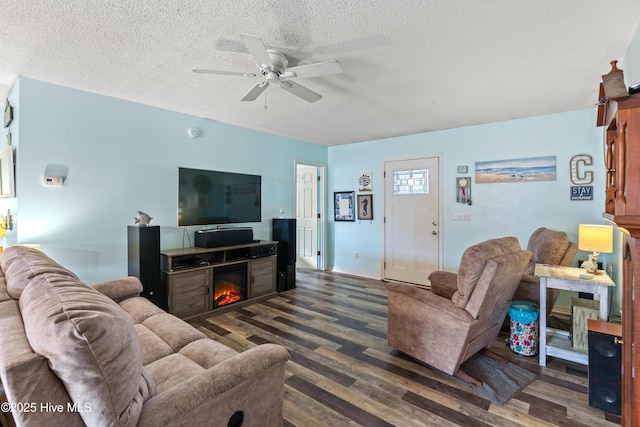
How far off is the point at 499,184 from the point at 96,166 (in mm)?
4914

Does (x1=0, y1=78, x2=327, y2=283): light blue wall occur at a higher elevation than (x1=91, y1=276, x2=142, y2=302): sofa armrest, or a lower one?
higher

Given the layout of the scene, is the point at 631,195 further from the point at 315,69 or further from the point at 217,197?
the point at 217,197

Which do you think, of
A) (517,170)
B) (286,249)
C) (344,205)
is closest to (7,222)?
(286,249)

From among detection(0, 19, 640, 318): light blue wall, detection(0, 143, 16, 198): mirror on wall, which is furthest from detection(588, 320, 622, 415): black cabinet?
detection(0, 143, 16, 198): mirror on wall

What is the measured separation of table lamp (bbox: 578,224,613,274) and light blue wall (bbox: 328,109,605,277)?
→ 1.17 meters

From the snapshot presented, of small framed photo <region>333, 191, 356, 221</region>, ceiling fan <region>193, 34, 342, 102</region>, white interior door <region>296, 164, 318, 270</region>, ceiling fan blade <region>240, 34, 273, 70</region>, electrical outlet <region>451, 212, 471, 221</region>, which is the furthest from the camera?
white interior door <region>296, 164, 318, 270</region>

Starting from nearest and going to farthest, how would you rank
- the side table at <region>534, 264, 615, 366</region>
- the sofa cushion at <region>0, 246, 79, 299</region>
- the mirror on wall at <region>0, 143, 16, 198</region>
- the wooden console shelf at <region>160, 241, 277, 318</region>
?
the sofa cushion at <region>0, 246, 79, 299</region> < the side table at <region>534, 264, 615, 366</region> < the mirror on wall at <region>0, 143, 16, 198</region> < the wooden console shelf at <region>160, 241, 277, 318</region>

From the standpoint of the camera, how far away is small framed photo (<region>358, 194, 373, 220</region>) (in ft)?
17.4

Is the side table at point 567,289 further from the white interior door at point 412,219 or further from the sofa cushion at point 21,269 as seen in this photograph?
the sofa cushion at point 21,269

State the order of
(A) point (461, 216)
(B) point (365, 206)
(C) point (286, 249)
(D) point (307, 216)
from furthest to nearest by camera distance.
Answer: (D) point (307, 216)
(B) point (365, 206)
(C) point (286, 249)
(A) point (461, 216)

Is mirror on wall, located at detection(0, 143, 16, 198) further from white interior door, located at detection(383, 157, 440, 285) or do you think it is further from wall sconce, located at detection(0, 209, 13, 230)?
white interior door, located at detection(383, 157, 440, 285)

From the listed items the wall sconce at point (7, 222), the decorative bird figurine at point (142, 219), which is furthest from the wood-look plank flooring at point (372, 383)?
the wall sconce at point (7, 222)

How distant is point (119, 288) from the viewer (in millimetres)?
2445

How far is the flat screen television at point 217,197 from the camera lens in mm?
3646
